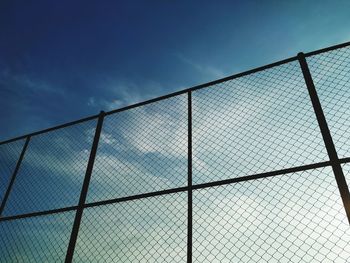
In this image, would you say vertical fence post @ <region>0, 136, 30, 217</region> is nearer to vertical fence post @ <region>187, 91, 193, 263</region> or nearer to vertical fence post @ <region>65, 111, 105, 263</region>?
vertical fence post @ <region>65, 111, 105, 263</region>

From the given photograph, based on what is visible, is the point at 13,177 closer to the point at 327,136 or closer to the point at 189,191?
the point at 189,191

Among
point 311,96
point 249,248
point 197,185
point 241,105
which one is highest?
point 241,105

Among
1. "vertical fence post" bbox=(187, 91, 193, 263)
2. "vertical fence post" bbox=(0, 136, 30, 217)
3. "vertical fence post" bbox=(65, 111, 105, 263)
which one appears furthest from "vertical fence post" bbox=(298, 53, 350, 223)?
"vertical fence post" bbox=(0, 136, 30, 217)

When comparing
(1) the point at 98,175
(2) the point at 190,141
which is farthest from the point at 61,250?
(2) the point at 190,141

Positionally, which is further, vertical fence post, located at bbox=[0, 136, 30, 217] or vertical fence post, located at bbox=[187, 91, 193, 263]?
vertical fence post, located at bbox=[0, 136, 30, 217]

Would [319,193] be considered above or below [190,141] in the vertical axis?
below

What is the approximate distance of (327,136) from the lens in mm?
2807

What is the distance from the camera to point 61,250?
361 centimetres

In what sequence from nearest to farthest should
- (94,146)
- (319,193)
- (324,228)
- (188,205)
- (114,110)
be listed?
(324,228)
(319,193)
(188,205)
(94,146)
(114,110)

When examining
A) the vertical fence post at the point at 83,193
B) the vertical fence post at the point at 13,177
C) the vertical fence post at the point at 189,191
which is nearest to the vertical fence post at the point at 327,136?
the vertical fence post at the point at 189,191

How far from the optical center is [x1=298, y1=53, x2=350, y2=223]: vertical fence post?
2499 mm

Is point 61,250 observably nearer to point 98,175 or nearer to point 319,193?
point 98,175

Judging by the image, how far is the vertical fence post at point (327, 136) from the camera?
8.20ft

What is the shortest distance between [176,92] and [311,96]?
179cm
